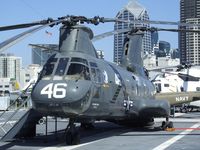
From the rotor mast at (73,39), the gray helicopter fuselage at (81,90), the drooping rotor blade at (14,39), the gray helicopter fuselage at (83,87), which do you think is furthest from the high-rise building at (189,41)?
the drooping rotor blade at (14,39)

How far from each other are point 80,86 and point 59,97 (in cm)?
83

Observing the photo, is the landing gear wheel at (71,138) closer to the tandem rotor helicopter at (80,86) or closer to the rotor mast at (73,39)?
the tandem rotor helicopter at (80,86)

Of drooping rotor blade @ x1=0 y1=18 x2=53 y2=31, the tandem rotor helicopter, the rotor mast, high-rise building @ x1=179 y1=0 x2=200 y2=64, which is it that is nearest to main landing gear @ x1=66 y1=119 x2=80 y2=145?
the tandem rotor helicopter

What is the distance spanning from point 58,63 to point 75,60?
561 millimetres

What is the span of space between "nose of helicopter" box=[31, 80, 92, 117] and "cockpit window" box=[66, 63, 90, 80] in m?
0.32

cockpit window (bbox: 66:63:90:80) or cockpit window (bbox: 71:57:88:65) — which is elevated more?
cockpit window (bbox: 71:57:88:65)

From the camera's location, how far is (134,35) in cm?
2309

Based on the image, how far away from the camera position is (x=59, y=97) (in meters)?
12.9

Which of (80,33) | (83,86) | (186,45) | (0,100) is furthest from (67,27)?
(186,45)

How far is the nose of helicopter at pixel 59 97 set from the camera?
42.3 feet

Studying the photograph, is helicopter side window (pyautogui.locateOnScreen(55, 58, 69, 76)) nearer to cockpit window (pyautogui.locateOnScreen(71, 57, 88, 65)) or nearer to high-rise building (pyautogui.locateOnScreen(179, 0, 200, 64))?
cockpit window (pyautogui.locateOnScreen(71, 57, 88, 65))

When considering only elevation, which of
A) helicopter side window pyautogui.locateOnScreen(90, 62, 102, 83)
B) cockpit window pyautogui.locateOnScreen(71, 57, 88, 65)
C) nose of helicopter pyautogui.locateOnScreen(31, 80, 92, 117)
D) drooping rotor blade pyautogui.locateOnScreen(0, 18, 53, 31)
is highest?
drooping rotor blade pyautogui.locateOnScreen(0, 18, 53, 31)

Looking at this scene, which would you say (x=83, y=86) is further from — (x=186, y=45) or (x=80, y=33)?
(x=186, y=45)

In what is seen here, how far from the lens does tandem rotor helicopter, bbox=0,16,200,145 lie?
512 inches
